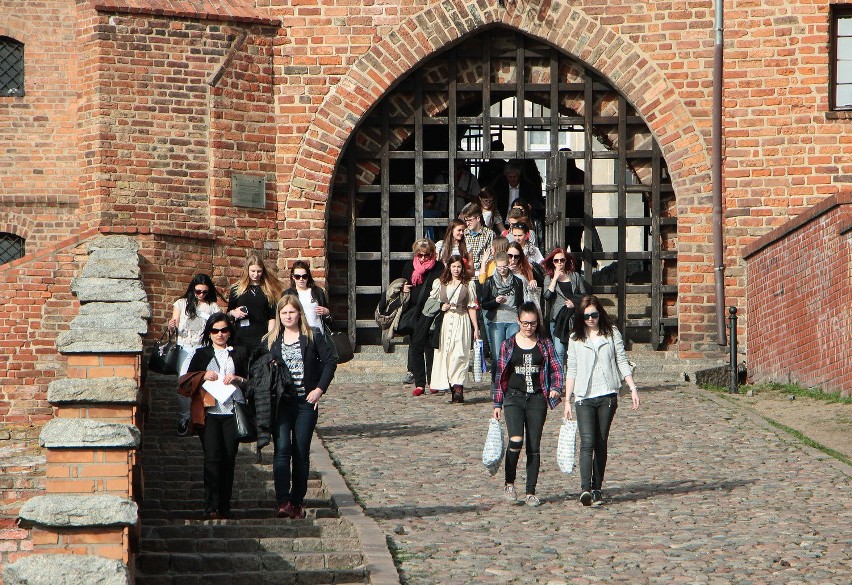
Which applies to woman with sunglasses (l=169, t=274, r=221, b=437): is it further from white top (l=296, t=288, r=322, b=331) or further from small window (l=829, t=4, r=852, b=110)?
small window (l=829, t=4, r=852, b=110)

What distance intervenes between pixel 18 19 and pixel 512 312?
9.27 meters

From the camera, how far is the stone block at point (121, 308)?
13.7m

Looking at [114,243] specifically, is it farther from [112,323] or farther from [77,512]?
[77,512]

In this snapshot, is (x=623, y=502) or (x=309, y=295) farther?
(x=309, y=295)

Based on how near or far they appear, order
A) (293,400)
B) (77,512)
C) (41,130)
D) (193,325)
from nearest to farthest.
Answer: (77,512), (293,400), (193,325), (41,130)

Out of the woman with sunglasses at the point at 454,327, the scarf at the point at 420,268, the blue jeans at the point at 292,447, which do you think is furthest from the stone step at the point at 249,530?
the scarf at the point at 420,268

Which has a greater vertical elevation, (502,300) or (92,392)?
(502,300)

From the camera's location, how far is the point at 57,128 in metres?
21.4

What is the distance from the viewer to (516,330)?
51.4 feet

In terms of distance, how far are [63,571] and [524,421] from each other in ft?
15.5

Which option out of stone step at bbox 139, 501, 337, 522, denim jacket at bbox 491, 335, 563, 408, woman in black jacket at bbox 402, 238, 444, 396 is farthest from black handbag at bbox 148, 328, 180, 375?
woman in black jacket at bbox 402, 238, 444, 396

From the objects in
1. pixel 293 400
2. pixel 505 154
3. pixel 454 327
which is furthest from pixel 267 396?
pixel 505 154

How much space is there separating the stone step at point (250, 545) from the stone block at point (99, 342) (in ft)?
5.63

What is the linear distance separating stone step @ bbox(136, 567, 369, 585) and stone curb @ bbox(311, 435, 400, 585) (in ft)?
0.43
